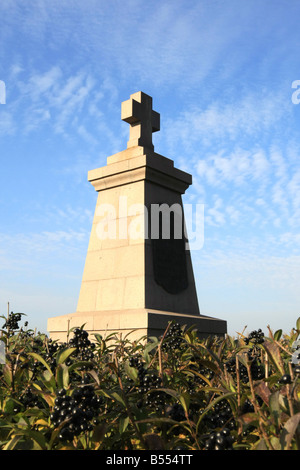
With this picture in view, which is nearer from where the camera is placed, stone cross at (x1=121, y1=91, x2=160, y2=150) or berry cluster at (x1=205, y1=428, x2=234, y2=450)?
berry cluster at (x1=205, y1=428, x2=234, y2=450)

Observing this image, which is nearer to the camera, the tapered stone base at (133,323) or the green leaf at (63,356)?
the green leaf at (63,356)

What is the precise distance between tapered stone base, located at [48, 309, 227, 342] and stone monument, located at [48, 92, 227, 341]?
2 cm

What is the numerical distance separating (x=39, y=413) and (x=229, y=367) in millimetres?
1526

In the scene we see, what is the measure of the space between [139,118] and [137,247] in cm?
358

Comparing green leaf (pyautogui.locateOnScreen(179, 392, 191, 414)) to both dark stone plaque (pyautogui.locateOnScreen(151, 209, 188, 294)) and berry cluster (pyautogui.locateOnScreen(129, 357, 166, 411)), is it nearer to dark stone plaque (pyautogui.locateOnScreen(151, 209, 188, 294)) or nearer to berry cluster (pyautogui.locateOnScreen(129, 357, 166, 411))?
berry cluster (pyautogui.locateOnScreen(129, 357, 166, 411))

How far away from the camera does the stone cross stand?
1101cm

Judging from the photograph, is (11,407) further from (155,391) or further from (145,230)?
(145,230)

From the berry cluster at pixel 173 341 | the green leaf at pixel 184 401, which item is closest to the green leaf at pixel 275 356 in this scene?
the green leaf at pixel 184 401

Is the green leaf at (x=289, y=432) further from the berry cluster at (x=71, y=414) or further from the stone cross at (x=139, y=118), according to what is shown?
the stone cross at (x=139, y=118)

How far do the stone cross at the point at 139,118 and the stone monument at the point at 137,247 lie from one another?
0.03 meters

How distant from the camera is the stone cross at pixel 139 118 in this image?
1101cm

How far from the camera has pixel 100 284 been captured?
10.2 metres

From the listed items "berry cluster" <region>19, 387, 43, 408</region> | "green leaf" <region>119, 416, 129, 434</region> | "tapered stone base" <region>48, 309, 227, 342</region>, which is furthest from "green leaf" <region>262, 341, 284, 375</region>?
"tapered stone base" <region>48, 309, 227, 342</region>
